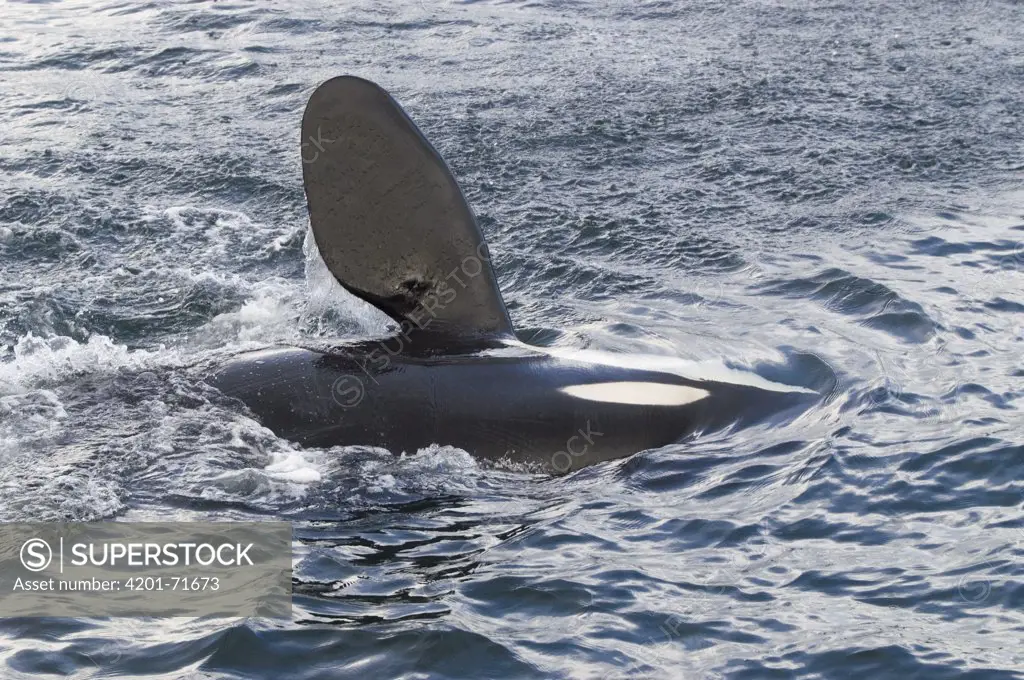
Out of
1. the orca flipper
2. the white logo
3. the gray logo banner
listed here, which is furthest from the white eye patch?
the white logo

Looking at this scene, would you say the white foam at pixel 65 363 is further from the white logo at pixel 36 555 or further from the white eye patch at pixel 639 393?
the white eye patch at pixel 639 393

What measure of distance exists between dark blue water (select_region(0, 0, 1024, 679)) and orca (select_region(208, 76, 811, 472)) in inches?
6.2

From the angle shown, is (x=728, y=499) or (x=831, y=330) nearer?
(x=728, y=499)

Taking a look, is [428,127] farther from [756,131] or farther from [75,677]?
[75,677]

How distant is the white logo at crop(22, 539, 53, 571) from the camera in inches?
202

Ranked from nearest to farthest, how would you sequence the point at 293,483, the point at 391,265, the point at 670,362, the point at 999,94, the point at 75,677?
1. the point at 75,677
2. the point at 293,483
3. the point at 391,265
4. the point at 670,362
5. the point at 999,94

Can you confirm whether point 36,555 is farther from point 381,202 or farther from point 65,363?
point 381,202

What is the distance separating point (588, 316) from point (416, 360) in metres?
2.58

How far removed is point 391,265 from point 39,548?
2031 millimetres

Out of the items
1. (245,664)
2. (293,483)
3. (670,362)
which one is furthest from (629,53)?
(245,664)

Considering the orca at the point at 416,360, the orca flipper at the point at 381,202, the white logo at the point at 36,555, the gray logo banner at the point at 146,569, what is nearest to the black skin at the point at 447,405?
the orca at the point at 416,360

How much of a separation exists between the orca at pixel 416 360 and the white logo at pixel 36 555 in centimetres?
117

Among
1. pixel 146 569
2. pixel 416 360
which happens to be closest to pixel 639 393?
pixel 416 360

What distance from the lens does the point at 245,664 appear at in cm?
454
